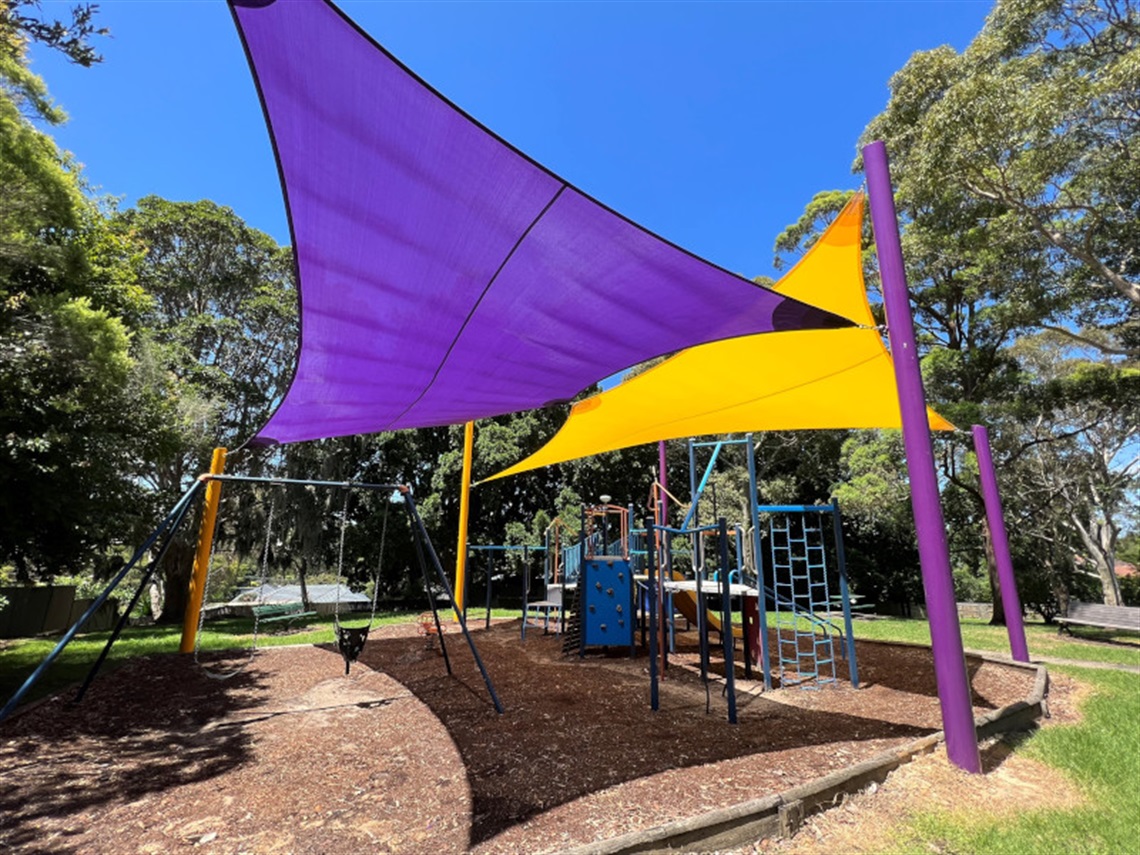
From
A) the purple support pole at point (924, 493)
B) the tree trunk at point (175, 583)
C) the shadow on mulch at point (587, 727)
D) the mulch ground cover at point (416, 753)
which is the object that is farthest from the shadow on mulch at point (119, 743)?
the tree trunk at point (175, 583)

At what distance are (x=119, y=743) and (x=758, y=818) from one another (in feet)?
13.1

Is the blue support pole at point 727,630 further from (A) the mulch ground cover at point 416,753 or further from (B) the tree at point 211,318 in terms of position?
(B) the tree at point 211,318

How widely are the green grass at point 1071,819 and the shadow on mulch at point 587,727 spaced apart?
715 millimetres

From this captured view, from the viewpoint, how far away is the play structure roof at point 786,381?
446cm

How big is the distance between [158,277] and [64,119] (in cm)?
860

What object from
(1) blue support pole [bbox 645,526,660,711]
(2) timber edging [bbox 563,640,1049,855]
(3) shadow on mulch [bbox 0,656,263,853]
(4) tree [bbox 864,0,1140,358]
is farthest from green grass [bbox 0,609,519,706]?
(4) tree [bbox 864,0,1140,358]

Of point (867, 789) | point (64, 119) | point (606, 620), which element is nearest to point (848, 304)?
point (867, 789)

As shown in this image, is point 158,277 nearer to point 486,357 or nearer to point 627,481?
point 627,481

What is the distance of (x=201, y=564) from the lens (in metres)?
6.69

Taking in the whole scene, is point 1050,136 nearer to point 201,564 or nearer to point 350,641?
point 350,641

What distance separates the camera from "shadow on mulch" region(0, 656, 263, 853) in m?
2.79

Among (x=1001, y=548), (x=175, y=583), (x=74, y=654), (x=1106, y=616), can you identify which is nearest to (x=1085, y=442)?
(x=1106, y=616)

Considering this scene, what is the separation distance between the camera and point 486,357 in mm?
3854

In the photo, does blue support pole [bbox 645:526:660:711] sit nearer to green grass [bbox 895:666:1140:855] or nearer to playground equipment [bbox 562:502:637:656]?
green grass [bbox 895:666:1140:855]
